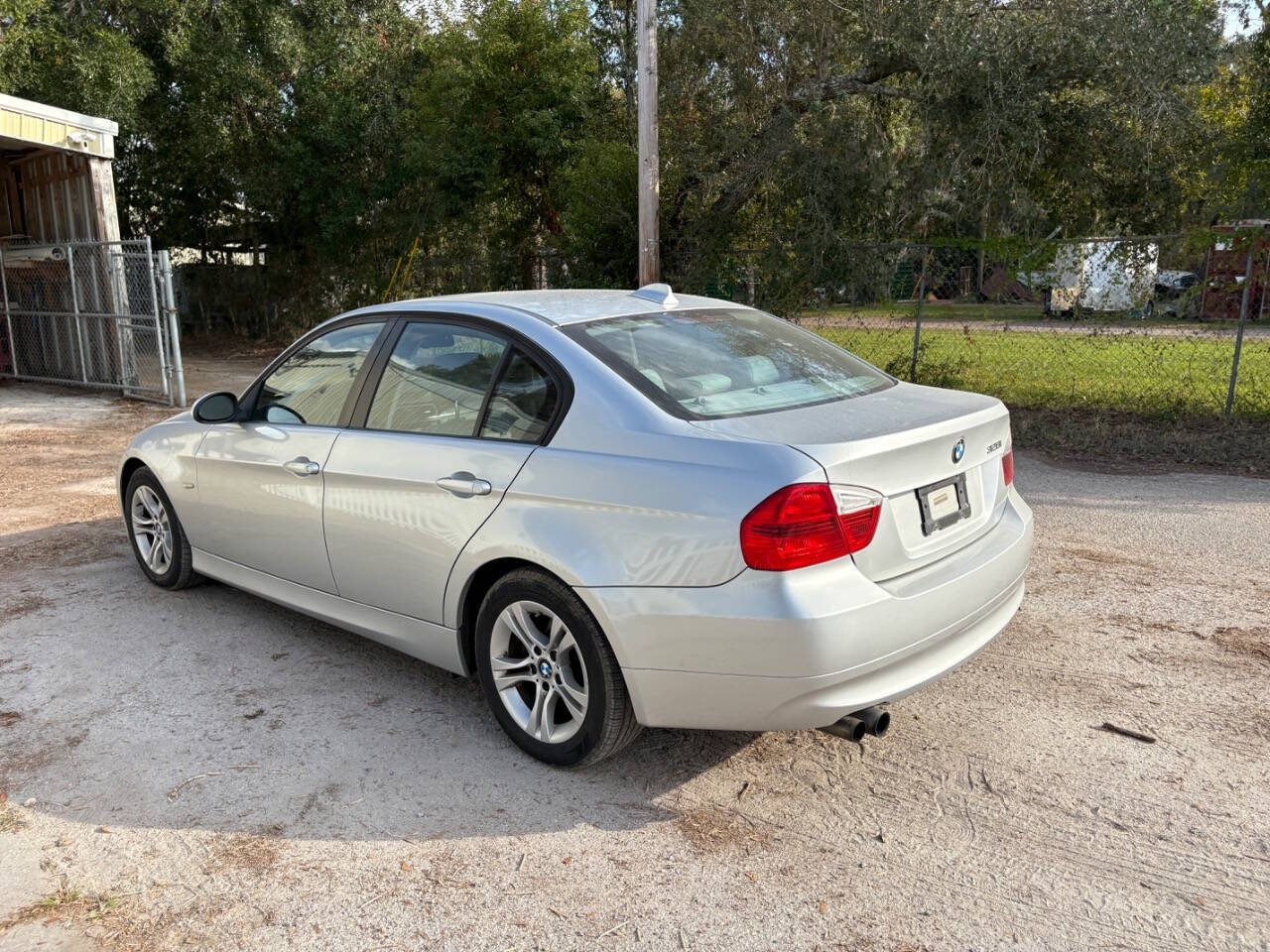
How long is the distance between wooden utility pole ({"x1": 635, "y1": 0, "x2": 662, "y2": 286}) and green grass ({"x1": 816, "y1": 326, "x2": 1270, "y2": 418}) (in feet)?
7.25

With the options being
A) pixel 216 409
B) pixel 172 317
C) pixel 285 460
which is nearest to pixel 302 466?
pixel 285 460

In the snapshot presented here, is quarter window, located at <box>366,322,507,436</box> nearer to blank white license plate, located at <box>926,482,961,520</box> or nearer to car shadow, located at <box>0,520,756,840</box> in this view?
car shadow, located at <box>0,520,756,840</box>

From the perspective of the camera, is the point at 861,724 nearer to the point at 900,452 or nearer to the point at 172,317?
the point at 900,452

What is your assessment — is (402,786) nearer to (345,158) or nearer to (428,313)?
(428,313)

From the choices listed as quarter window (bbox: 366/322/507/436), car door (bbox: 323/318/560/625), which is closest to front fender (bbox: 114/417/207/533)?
car door (bbox: 323/318/560/625)

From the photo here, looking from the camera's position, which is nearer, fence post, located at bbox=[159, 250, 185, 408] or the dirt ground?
the dirt ground

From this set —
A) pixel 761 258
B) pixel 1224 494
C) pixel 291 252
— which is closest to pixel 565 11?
pixel 761 258

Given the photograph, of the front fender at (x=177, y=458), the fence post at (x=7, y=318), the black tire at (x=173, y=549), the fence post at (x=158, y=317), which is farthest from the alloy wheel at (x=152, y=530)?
the fence post at (x=7, y=318)

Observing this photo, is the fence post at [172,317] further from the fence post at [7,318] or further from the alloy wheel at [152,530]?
the alloy wheel at [152,530]

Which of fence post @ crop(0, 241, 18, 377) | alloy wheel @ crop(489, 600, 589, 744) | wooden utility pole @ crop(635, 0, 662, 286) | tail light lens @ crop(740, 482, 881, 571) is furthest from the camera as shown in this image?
fence post @ crop(0, 241, 18, 377)

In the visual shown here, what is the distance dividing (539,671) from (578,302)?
5.05 ft

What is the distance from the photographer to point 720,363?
383 centimetres

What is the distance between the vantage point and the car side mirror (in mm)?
4723

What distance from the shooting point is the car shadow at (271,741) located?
3.37 metres
